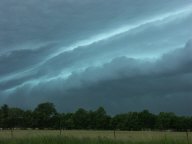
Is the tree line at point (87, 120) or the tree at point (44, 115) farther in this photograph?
the tree at point (44, 115)

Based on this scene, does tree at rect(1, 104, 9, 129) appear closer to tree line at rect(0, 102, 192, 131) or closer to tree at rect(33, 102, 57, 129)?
tree line at rect(0, 102, 192, 131)

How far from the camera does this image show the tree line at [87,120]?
338 feet

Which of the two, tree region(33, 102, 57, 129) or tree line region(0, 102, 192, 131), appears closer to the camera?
tree line region(0, 102, 192, 131)

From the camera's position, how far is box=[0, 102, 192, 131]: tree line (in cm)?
10288

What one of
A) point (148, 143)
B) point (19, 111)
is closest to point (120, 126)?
point (19, 111)

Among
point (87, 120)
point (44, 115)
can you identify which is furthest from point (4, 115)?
point (87, 120)

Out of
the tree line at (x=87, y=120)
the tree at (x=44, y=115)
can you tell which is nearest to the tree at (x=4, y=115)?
the tree line at (x=87, y=120)

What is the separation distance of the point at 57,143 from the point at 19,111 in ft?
322

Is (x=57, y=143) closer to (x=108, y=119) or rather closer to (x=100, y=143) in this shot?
(x=100, y=143)

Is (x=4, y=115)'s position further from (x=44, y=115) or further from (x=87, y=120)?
(x=87, y=120)

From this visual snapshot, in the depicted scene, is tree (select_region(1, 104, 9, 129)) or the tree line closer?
the tree line

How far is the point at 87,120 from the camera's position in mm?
112562

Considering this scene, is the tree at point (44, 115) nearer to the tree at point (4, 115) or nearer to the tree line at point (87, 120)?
the tree line at point (87, 120)

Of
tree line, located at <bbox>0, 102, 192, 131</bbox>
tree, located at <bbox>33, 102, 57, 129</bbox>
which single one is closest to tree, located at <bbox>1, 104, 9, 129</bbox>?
tree line, located at <bbox>0, 102, 192, 131</bbox>
